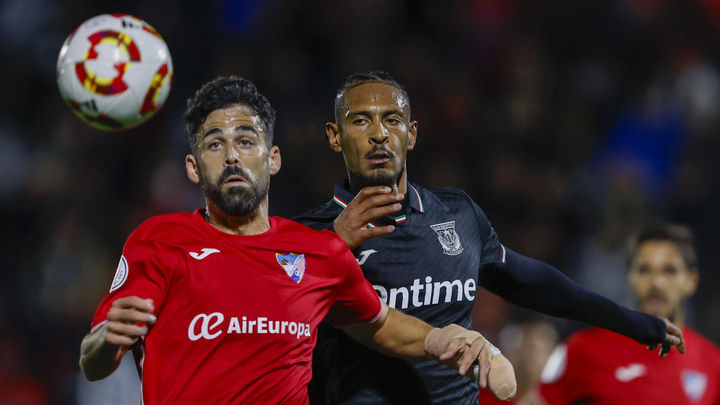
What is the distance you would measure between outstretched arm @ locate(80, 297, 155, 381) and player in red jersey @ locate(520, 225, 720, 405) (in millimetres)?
3032

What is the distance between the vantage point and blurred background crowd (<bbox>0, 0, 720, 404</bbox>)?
862cm

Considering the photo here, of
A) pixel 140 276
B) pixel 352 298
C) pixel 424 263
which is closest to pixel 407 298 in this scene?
pixel 424 263

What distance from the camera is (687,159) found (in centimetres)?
947

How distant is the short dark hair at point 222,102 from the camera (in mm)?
3730

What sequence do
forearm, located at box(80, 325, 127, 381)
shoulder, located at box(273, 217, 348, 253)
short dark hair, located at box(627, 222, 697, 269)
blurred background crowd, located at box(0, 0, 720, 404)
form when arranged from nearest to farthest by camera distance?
forearm, located at box(80, 325, 127, 381) → shoulder, located at box(273, 217, 348, 253) → short dark hair, located at box(627, 222, 697, 269) → blurred background crowd, located at box(0, 0, 720, 404)

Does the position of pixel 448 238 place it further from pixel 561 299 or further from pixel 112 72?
pixel 112 72

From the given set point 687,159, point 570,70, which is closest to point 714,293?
point 687,159

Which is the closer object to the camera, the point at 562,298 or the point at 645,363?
the point at 562,298

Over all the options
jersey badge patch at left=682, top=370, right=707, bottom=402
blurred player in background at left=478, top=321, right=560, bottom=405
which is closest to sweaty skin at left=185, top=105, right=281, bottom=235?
jersey badge patch at left=682, top=370, right=707, bottom=402

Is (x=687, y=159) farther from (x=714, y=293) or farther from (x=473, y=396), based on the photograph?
(x=473, y=396)

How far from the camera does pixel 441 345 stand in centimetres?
367

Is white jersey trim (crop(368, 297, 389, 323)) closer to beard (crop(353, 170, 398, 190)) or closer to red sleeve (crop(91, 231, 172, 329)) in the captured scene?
beard (crop(353, 170, 398, 190))

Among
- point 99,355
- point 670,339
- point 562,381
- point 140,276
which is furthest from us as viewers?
point 562,381

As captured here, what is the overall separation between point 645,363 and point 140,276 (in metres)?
3.39
